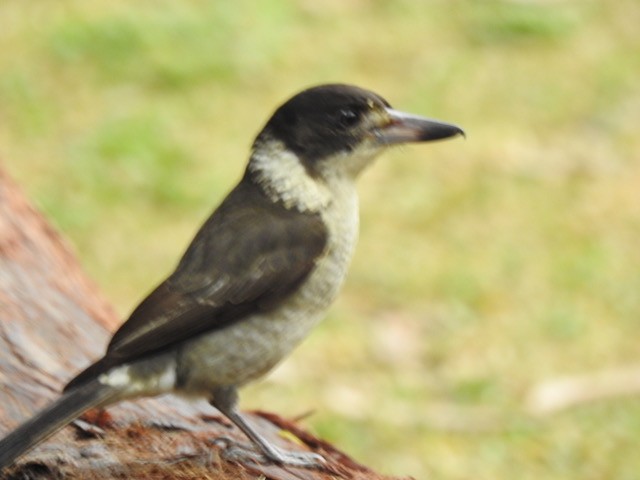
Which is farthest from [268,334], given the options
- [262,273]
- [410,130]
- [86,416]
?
[410,130]

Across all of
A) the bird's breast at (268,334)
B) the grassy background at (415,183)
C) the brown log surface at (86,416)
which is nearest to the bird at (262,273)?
the bird's breast at (268,334)

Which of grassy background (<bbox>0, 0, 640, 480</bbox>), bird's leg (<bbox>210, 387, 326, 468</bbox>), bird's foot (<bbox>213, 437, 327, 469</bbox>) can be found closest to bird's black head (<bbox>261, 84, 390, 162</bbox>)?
bird's leg (<bbox>210, 387, 326, 468</bbox>)

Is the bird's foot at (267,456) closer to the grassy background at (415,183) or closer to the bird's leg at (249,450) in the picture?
the bird's leg at (249,450)

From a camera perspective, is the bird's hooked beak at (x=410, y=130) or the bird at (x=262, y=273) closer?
the bird at (x=262, y=273)

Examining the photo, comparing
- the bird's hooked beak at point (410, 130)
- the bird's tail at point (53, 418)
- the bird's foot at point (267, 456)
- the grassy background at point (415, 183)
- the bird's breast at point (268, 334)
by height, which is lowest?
the bird's tail at point (53, 418)

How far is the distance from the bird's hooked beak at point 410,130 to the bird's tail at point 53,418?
1.20 m

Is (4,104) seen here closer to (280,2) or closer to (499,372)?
(280,2)

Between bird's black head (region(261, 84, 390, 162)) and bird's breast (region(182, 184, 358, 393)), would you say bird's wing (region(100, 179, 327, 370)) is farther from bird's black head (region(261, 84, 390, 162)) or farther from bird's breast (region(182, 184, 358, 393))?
bird's black head (region(261, 84, 390, 162))

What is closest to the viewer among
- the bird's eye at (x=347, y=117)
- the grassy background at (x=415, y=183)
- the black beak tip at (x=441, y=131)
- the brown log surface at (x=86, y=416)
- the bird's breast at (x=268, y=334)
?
the brown log surface at (x=86, y=416)

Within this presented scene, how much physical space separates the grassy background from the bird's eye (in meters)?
2.41

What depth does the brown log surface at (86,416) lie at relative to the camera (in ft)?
13.3

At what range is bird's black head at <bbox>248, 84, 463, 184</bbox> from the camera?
14.7 feet

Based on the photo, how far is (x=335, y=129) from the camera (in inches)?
177

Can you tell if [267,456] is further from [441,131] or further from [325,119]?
[441,131]
